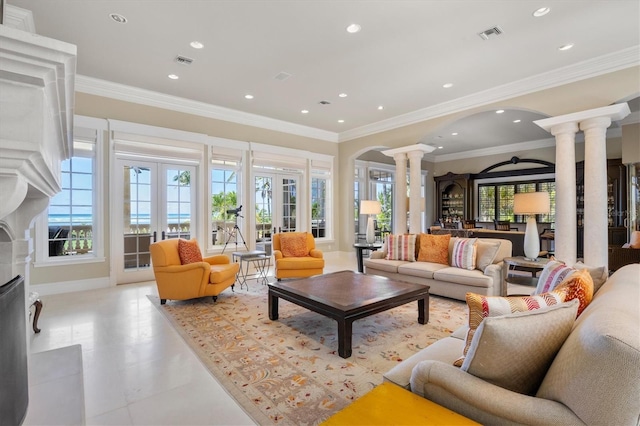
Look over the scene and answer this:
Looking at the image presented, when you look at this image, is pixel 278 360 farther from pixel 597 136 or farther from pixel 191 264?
pixel 597 136

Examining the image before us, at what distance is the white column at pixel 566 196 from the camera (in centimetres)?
452

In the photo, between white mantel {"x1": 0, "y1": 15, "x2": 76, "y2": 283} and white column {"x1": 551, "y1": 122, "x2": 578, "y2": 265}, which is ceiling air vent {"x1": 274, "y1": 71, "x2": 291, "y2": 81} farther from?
white column {"x1": 551, "y1": 122, "x2": 578, "y2": 265}

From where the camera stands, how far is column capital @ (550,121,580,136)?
4504 mm

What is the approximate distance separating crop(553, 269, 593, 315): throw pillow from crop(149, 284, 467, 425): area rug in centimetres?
132

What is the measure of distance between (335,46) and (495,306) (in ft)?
11.4

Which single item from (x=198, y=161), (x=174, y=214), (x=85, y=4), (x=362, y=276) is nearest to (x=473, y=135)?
Result: (x=362, y=276)

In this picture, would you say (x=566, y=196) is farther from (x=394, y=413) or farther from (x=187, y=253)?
(x=187, y=253)

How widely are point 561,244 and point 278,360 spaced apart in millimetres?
4368

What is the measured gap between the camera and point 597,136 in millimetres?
4285

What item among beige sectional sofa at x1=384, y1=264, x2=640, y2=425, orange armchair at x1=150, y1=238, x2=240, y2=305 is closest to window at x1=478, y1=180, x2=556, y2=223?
orange armchair at x1=150, y1=238, x2=240, y2=305

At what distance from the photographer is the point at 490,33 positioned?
3555 mm

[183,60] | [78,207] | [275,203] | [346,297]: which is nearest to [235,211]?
[275,203]

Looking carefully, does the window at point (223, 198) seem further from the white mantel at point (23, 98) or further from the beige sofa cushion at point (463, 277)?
the white mantel at point (23, 98)

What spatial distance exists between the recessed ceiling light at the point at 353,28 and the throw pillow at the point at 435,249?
3079 millimetres
